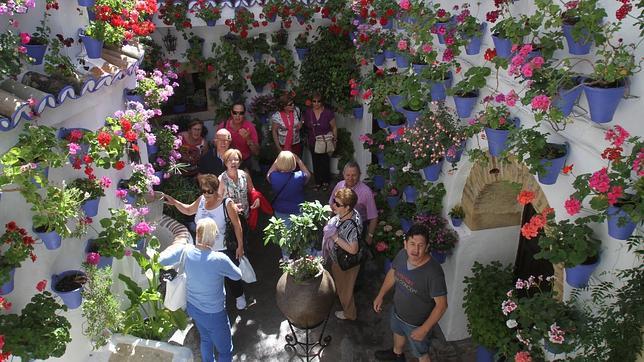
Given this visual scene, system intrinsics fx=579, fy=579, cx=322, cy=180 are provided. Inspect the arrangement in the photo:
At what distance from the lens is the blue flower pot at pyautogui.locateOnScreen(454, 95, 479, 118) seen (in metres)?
5.01

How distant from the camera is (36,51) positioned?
13.7 feet

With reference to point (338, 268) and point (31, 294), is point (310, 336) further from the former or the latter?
point (31, 294)

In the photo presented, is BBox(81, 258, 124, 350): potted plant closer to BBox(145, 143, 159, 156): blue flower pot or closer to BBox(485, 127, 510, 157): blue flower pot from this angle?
BBox(145, 143, 159, 156): blue flower pot

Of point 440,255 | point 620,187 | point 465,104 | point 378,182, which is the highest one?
point 620,187

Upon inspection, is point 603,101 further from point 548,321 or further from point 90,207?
point 90,207

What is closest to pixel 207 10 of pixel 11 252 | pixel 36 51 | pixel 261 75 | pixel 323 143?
pixel 261 75

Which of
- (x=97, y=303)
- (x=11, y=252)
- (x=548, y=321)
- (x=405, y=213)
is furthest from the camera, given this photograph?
(x=405, y=213)

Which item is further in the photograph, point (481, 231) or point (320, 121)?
point (320, 121)

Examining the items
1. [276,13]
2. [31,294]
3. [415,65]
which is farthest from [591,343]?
[276,13]

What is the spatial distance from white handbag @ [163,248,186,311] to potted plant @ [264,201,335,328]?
0.81m

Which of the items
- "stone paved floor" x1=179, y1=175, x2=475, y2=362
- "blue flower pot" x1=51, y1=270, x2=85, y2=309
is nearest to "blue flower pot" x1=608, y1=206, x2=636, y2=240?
"stone paved floor" x1=179, y1=175, x2=475, y2=362

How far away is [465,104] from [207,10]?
5155 millimetres

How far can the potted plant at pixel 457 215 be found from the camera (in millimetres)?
5945

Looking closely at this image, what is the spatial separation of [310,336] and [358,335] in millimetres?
527
